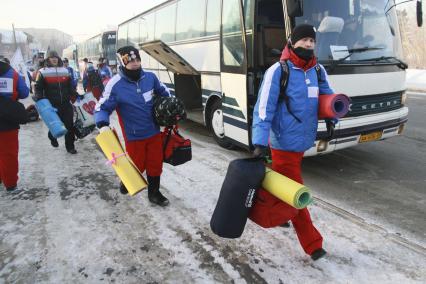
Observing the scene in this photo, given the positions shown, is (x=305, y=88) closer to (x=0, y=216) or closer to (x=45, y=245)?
(x=45, y=245)

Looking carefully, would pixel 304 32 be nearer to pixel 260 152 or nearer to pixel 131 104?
pixel 260 152

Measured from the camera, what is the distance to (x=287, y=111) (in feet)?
8.78

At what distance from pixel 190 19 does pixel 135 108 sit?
437 centimetres

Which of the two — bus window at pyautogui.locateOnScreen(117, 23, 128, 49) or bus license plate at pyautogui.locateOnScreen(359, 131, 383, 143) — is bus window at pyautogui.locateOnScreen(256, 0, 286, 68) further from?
bus window at pyautogui.locateOnScreen(117, 23, 128, 49)

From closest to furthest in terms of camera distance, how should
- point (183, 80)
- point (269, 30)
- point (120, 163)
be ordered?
point (120, 163)
point (269, 30)
point (183, 80)

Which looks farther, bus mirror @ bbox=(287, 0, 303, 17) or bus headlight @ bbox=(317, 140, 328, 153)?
bus headlight @ bbox=(317, 140, 328, 153)

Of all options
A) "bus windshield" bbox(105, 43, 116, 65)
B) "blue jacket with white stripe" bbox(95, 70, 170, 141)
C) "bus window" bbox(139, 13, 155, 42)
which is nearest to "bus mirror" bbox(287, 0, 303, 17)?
"blue jacket with white stripe" bbox(95, 70, 170, 141)

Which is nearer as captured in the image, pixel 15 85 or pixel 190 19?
pixel 15 85

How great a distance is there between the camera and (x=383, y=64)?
4656 mm

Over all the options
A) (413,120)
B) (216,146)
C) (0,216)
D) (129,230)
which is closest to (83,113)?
(216,146)

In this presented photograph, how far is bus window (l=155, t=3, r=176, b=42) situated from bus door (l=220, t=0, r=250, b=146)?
2.89 metres

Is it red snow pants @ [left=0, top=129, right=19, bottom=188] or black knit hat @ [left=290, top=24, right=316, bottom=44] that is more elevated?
black knit hat @ [left=290, top=24, right=316, bottom=44]

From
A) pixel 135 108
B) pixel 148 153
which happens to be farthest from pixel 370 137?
pixel 135 108

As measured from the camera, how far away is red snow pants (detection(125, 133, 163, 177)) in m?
3.72
